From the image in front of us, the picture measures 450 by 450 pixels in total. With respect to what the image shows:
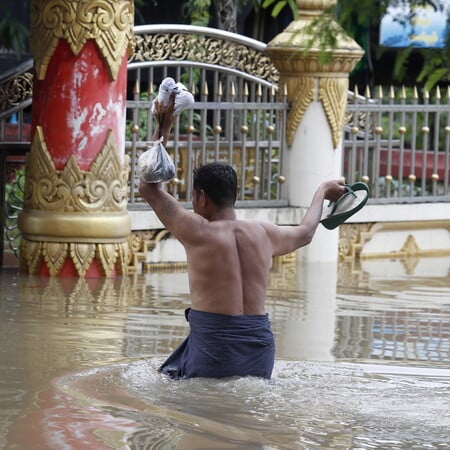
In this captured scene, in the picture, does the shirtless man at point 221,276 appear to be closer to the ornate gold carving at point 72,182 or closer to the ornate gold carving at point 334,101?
the ornate gold carving at point 72,182

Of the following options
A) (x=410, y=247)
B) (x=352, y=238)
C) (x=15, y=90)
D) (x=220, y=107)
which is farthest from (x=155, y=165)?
(x=410, y=247)

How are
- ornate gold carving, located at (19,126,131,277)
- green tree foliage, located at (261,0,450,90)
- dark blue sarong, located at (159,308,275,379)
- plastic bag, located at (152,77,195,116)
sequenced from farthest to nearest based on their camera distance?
ornate gold carving, located at (19,126,131,277) → plastic bag, located at (152,77,195,116) → dark blue sarong, located at (159,308,275,379) → green tree foliage, located at (261,0,450,90)

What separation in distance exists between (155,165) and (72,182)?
4.55 m

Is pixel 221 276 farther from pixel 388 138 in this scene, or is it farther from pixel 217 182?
pixel 388 138

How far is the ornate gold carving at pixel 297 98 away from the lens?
1272cm

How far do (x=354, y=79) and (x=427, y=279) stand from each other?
1075 centimetres

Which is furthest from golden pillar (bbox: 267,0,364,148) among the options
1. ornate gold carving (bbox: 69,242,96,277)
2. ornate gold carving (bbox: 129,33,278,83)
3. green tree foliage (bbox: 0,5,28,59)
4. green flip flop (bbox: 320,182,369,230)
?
green flip flop (bbox: 320,182,369,230)

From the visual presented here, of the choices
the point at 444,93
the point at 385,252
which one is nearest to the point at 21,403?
the point at 385,252

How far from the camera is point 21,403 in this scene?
660cm

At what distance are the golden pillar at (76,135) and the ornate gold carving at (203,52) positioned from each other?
90 cm

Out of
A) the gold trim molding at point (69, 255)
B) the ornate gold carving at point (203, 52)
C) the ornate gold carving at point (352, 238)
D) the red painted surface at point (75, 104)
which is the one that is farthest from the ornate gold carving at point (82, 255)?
the ornate gold carving at point (352, 238)

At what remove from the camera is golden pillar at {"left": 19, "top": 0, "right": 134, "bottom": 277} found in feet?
36.3

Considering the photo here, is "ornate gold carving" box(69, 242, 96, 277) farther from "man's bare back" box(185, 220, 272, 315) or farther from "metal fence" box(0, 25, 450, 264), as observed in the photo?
"man's bare back" box(185, 220, 272, 315)

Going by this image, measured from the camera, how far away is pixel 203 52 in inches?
494
